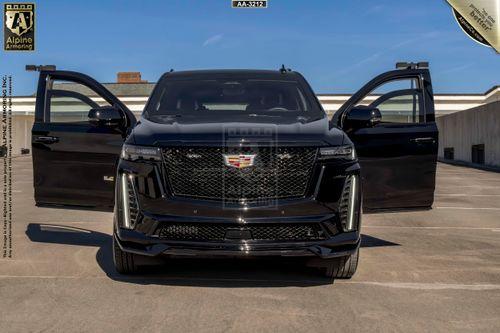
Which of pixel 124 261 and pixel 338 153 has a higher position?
pixel 338 153

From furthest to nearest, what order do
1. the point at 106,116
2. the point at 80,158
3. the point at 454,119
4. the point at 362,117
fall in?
1. the point at 454,119
2. the point at 80,158
3. the point at 106,116
4. the point at 362,117

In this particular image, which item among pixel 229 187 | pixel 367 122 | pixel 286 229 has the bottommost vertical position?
pixel 286 229

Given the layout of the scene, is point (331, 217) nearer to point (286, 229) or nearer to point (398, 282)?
point (286, 229)

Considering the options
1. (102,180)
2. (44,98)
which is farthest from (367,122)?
(44,98)

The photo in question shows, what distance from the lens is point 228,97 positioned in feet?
21.7

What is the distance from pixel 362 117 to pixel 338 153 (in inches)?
45.1

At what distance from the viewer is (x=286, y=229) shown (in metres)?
4.96

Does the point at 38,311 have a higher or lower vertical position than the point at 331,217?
lower

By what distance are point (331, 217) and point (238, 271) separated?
4.10ft

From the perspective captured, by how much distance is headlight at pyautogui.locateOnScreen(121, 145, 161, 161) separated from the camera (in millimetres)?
5020

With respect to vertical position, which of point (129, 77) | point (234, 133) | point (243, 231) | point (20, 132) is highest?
point (129, 77)

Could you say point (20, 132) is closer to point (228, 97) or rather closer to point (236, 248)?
point (228, 97)

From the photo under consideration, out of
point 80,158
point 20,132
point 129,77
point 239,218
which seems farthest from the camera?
point 129,77

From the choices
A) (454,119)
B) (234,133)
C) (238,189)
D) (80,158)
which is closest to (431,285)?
(238,189)
